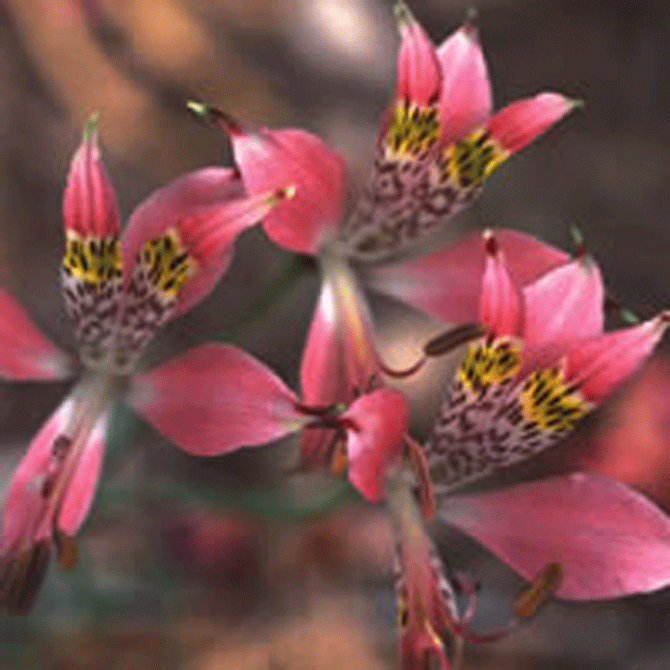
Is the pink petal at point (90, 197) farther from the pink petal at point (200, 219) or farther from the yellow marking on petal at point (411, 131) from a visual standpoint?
the yellow marking on petal at point (411, 131)

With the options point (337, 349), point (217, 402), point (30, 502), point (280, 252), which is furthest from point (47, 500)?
point (280, 252)

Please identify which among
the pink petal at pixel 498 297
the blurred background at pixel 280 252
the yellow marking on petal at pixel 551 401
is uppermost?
the pink petal at pixel 498 297

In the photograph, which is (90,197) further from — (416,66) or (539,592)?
(539,592)

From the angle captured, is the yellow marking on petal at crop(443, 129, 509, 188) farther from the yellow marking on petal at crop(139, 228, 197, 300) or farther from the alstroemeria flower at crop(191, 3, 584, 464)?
the yellow marking on petal at crop(139, 228, 197, 300)

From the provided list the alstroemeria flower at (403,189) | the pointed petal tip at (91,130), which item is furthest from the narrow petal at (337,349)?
the pointed petal tip at (91,130)

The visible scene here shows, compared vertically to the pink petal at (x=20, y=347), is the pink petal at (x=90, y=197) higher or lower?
higher

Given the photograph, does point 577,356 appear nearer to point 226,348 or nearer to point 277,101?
point 226,348

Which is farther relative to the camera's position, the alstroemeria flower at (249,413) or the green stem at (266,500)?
the green stem at (266,500)
